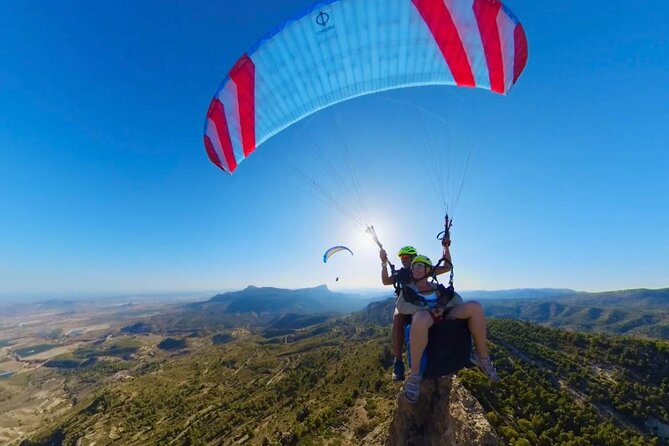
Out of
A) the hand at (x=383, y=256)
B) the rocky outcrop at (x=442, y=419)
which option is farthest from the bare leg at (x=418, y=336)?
the rocky outcrop at (x=442, y=419)

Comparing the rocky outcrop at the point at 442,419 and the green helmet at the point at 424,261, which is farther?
the rocky outcrop at the point at 442,419

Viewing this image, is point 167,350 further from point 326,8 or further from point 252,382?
point 326,8

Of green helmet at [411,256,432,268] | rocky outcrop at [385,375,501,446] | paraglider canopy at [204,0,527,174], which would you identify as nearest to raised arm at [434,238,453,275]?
green helmet at [411,256,432,268]

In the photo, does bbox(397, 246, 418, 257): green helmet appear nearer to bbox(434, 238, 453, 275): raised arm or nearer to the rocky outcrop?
bbox(434, 238, 453, 275): raised arm

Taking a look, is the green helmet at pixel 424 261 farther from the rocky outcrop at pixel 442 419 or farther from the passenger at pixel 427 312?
the rocky outcrop at pixel 442 419

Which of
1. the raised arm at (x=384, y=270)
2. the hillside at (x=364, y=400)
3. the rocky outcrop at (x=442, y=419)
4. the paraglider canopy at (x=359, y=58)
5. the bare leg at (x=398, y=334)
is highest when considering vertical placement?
the paraglider canopy at (x=359, y=58)
